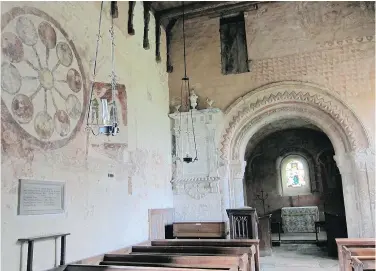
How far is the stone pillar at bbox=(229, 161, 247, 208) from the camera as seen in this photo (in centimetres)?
751

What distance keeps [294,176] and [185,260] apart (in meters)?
9.14

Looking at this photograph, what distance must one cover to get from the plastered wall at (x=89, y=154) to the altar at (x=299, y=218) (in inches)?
216

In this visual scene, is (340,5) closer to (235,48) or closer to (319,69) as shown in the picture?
(319,69)

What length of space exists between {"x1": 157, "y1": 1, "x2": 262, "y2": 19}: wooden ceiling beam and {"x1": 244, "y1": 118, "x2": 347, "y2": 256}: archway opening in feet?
13.8

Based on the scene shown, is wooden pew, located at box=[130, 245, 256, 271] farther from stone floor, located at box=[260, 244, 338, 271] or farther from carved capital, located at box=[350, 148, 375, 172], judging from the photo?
→ carved capital, located at box=[350, 148, 375, 172]

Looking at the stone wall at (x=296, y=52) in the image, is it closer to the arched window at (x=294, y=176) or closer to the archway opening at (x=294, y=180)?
the archway opening at (x=294, y=180)

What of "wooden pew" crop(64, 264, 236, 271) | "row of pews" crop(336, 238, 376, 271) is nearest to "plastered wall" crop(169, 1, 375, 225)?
"row of pews" crop(336, 238, 376, 271)

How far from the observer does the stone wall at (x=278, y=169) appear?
37.6 feet

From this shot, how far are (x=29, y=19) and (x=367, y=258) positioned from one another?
4.57m

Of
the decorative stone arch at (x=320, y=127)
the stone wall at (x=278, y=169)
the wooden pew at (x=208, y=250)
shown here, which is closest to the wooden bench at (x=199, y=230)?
the decorative stone arch at (x=320, y=127)

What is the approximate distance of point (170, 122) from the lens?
315 inches

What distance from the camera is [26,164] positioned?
3713 millimetres

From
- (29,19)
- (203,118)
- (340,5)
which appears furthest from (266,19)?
(29,19)

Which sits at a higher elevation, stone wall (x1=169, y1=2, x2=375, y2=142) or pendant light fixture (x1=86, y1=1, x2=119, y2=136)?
stone wall (x1=169, y1=2, x2=375, y2=142)
